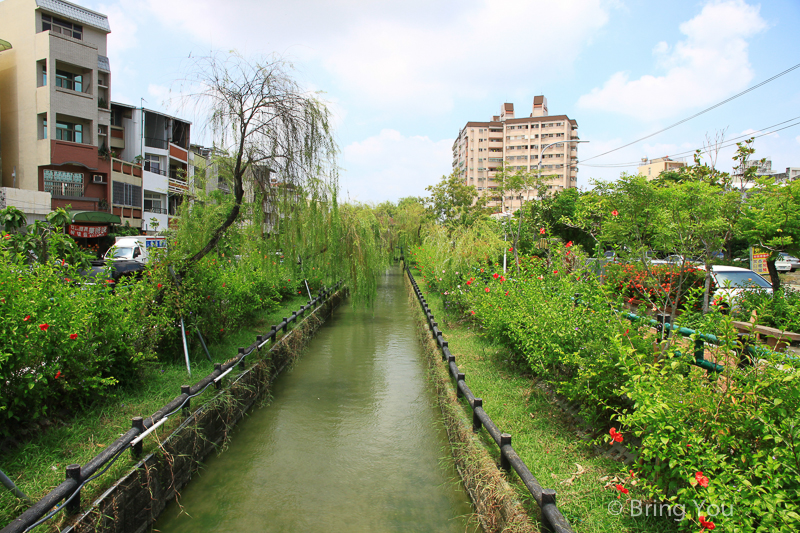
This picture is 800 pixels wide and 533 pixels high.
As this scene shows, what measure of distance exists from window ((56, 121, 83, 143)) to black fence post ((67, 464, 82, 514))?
27934 mm

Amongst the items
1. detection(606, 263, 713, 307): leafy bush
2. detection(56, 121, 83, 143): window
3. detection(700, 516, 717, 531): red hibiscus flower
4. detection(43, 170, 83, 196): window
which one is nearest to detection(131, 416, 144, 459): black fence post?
detection(700, 516, 717, 531): red hibiscus flower

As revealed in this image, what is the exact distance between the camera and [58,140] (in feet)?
80.6

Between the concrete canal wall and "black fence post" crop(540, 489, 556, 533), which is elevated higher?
"black fence post" crop(540, 489, 556, 533)

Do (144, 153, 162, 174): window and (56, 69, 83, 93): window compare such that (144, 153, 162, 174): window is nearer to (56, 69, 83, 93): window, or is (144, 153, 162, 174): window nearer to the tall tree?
(56, 69, 83, 93): window

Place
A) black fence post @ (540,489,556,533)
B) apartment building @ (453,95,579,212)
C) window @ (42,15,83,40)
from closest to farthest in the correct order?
1. black fence post @ (540,489,556,533)
2. window @ (42,15,83,40)
3. apartment building @ (453,95,579,212)

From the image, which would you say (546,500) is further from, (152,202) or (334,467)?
(152,202)

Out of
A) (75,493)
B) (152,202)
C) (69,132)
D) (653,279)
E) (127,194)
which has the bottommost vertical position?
(75,493)

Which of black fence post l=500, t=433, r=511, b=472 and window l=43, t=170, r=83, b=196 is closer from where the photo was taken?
black fence post l=500, t=433, r=511, b=472

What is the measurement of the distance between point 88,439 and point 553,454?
482 centimetres

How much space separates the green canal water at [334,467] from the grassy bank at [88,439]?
0.91m

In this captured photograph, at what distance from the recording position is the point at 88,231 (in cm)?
2447

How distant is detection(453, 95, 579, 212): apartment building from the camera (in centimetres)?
6738

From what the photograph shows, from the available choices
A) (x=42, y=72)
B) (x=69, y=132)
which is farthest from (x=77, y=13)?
(x=69, y=132)

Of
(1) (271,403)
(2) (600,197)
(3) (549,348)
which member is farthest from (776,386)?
(1) (271,403)
